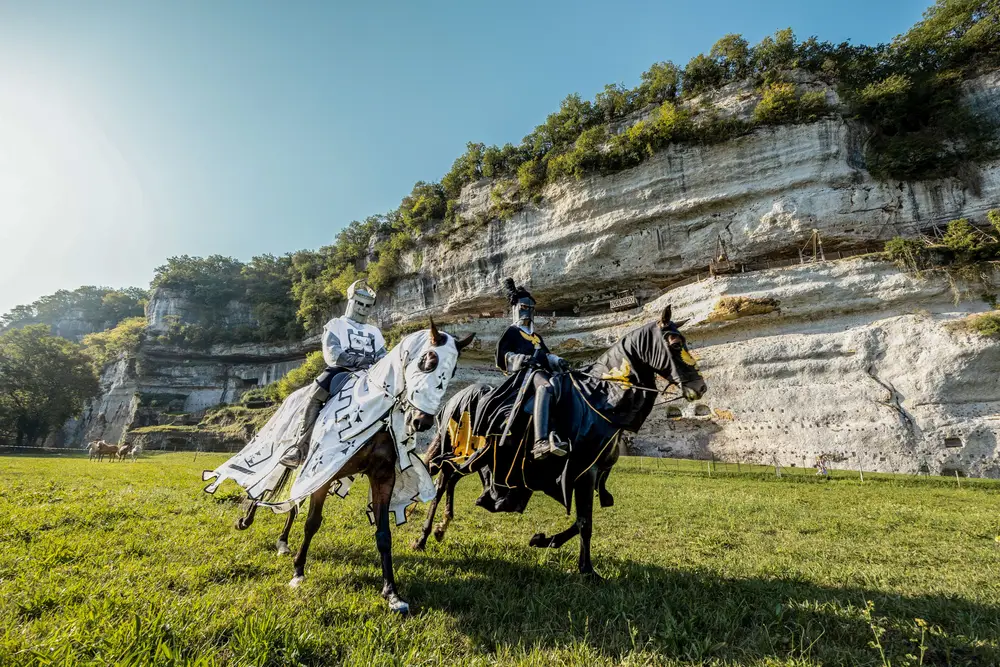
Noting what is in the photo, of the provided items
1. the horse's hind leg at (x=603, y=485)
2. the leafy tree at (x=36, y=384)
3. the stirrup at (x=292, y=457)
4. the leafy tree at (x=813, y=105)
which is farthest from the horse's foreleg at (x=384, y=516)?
the leafy tree at (x=36, y=384)

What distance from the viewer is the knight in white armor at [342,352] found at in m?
4.30

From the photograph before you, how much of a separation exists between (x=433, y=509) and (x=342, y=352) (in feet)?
8.20

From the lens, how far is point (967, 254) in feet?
62.8

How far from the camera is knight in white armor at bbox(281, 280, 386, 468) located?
4.30 metres

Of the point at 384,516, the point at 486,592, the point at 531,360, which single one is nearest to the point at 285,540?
the point at 384,516

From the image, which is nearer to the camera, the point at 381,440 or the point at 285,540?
the point at 381,440

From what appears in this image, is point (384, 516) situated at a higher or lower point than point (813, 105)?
lower

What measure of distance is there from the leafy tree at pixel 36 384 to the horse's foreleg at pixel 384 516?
49.5m

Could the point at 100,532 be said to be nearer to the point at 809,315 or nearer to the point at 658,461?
the point at 658,461

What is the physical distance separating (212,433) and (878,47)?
180 ft

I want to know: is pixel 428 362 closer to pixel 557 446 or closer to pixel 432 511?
pixel 557 446

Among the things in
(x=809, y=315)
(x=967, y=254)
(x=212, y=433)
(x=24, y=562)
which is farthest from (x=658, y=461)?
(x=212, y=433)

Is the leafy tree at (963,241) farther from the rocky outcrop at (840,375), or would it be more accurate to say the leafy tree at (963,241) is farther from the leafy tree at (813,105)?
the leafy tree at (813,105)

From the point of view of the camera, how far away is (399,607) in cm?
305
